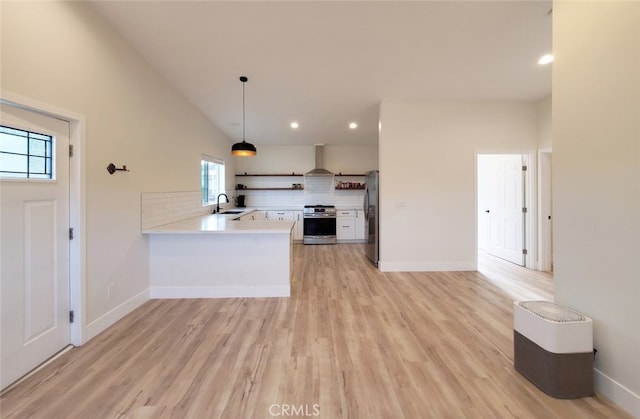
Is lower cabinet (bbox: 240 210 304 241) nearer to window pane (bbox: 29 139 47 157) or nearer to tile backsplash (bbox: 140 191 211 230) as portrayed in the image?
tile backsplash (bbox: 140 191 211 230)

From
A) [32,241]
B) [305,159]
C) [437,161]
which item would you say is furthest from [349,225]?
[32,241]

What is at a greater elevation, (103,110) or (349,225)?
(103,110)

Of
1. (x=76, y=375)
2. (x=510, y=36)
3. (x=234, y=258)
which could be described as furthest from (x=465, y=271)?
(x=76, y=375)

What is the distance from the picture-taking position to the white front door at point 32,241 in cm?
168

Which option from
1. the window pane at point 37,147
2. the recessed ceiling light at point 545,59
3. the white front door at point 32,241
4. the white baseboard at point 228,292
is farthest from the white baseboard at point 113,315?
the recessed ceiling light at point 545,59

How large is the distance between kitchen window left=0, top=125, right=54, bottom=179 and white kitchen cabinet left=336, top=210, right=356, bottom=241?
5.36m

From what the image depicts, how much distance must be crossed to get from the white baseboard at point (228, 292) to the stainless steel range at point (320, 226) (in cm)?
347

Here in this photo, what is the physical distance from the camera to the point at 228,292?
10.6 ft

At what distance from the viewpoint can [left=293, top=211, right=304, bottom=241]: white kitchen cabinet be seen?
681cm

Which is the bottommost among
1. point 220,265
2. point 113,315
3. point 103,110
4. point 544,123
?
point 113,315

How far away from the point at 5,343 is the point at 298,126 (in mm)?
4849

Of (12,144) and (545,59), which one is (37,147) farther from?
(545,59)

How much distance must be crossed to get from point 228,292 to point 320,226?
144 inches

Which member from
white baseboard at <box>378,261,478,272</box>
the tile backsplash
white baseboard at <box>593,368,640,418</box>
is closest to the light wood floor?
white baseboard at <box>593,368,640,418</box>
